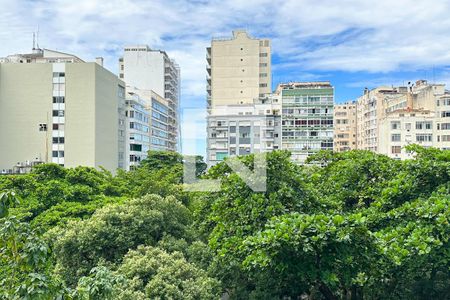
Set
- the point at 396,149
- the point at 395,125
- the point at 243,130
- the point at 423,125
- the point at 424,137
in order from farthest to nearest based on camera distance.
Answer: the point at 396,149, the point at 395,125, the point at 424,137, the point at 423,125, the point at 243,130

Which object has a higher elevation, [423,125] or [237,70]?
[237,70]

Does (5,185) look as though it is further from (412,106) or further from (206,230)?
(412,106)

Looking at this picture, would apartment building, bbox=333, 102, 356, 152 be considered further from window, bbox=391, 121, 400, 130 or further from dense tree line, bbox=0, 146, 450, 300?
dense tree line, bbox=0, 146, 450, 300

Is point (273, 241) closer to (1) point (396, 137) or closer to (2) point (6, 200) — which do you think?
(2) point (6, 200)

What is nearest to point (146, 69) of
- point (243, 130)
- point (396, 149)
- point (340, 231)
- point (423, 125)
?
point (243, 130)

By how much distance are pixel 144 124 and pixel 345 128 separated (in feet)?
105

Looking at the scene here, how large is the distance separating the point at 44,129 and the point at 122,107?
304 inches

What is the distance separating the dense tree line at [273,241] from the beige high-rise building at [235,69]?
37.0m

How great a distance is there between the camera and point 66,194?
1580 cm

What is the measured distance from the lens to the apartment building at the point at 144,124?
41.6 meters

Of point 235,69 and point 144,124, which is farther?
point 235,69

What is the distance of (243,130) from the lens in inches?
1588

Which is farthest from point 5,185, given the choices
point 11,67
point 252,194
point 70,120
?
point 11,67

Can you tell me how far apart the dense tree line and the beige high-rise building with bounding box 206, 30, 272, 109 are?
37.0 m
